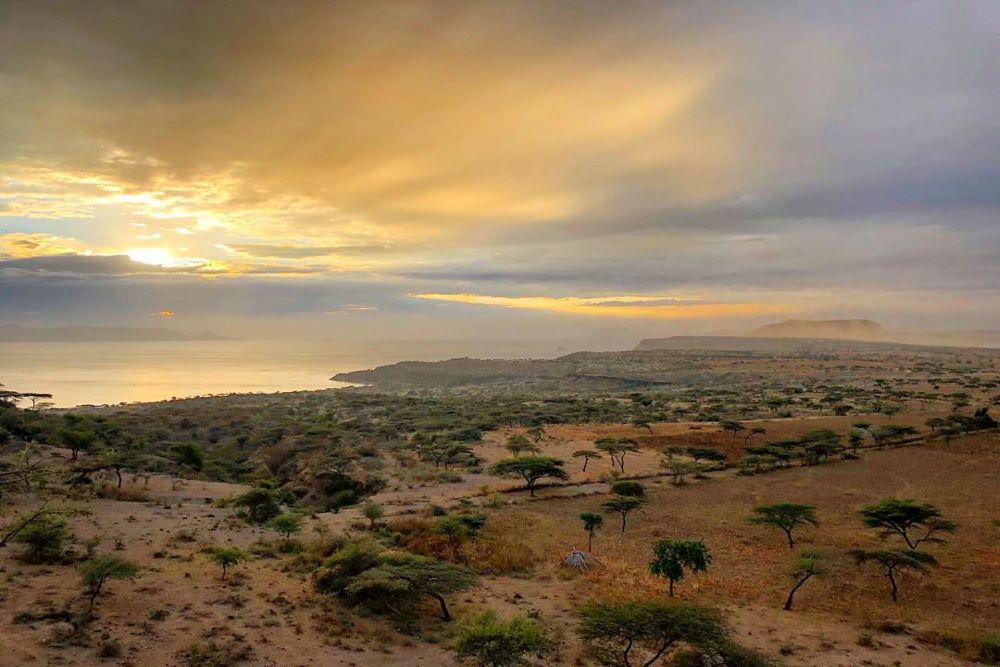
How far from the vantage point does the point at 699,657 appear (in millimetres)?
14430

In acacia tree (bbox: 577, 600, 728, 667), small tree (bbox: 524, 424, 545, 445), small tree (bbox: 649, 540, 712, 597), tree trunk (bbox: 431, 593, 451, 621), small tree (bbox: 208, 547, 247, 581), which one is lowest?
small tree (bbox: 524, 424, 545, 445)

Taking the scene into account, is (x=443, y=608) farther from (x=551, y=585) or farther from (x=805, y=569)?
(x=805, y=569)

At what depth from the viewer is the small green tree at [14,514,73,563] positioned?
19375 millimetres

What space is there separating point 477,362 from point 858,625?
7008 inches

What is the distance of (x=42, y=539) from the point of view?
19703 mm

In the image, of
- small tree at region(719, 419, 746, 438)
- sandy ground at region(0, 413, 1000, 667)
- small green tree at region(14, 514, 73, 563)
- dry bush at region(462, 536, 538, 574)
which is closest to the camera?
sandy ground at region(0, 413, 1000, 667)

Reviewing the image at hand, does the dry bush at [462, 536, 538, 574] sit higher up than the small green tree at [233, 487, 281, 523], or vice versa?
the small green tree at [233, 487, 281, 523]

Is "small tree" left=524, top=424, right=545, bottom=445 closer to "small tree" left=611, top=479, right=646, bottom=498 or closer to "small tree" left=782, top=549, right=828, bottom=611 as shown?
"small tree" left=611, top=479, right=646, bottom=498

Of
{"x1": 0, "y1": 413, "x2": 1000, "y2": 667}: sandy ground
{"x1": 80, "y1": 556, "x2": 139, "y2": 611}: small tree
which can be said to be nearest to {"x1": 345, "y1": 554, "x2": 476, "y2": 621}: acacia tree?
{"x1": 0, "y1": 413, "x2": 1000, "y2": 667}: sandy ground

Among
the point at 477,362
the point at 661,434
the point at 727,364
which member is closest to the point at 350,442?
the point at 661,434

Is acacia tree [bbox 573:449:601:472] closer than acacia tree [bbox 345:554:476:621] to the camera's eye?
No

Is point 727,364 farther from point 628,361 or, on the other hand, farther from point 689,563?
point 689,563

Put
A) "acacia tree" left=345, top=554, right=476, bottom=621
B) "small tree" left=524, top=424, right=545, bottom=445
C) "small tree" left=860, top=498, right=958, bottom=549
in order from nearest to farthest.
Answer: "acacia tree" left=345, top=554, right=476, bottom=621 < "small tree" left=860, top=498, right=958, bottom=549 < "small tree" left=524, top=424, right=545, bottom=445

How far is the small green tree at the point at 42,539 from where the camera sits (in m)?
19.4
